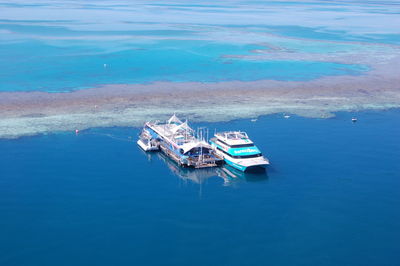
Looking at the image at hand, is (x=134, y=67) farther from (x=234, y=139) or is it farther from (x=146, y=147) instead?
(x=234, y=139)

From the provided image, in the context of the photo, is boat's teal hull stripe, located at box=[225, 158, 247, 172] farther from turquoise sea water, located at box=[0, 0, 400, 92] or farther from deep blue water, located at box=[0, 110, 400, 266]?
turquoise sea water, located at box=[0, 0, 400, 92]

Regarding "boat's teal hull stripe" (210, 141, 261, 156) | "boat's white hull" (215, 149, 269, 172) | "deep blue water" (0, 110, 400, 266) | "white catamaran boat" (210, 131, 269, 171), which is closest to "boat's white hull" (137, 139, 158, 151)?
"deep blue water" (0, 110, 400, 266)

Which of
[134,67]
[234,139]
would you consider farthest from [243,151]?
[134,67]

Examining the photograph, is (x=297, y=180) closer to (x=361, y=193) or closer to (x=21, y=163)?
(x=361, y=193)

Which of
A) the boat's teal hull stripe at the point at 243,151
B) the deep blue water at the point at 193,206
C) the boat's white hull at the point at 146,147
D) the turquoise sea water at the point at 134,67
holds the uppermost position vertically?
the turquoise sea water at the point at 134,67

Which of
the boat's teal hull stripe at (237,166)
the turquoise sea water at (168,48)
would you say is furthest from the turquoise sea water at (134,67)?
the boat's teal hull stripe at (237,166)

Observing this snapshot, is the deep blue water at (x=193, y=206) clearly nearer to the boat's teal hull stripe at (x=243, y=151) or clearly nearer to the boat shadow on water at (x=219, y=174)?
the boat shadow on water at (x=219, y=174)
